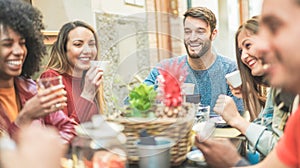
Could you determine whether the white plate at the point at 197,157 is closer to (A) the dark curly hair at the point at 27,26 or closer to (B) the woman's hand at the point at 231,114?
(B) the woman's hand at the point at 231,114

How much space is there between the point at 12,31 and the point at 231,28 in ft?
10.4

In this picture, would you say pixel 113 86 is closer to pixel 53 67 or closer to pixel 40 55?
pixel 40 55

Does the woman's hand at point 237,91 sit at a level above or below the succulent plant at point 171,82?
below

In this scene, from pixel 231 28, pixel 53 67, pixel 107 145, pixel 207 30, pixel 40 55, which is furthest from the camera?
pixel 231 28

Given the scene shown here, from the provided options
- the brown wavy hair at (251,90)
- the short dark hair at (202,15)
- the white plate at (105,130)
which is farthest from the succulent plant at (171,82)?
the short dark hair at (202,15)

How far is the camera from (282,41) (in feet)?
2.10

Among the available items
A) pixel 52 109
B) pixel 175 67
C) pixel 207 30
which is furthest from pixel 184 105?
pixel 207 30

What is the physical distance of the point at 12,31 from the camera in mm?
1075

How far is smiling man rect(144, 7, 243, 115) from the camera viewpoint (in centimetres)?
160

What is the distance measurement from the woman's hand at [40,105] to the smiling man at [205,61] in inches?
24.3

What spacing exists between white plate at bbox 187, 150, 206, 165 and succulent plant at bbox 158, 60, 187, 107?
0.21 metres

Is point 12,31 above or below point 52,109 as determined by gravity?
above

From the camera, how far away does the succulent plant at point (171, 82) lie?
3.37 feet

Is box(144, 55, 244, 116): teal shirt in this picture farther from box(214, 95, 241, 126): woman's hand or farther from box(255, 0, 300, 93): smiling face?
box(255, 0, 300, 93): smiling face
